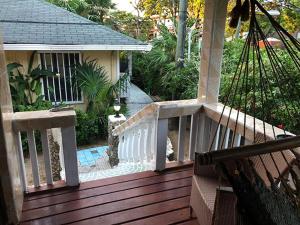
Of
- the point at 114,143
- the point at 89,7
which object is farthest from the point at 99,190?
the point at 89,7

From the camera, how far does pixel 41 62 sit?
660cm

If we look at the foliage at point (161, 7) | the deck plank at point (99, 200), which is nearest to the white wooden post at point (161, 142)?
the deck plank at point (99, 200)

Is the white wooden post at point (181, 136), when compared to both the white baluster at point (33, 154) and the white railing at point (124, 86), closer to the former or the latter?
the white baluster at point (33, 154)

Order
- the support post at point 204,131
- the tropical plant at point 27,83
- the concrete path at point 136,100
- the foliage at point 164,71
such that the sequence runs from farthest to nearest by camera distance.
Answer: the concrete path at point 136,100, the foliage at point 164,71, the tropical plant at point 27,83, the support post at point 204,131

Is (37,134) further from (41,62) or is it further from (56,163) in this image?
(41,62)

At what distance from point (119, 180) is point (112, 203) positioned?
373mm

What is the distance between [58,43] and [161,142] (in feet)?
14.6

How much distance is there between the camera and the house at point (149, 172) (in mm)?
1917

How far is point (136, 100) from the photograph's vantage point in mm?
8164

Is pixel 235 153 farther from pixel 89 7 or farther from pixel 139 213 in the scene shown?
pixel 89 7

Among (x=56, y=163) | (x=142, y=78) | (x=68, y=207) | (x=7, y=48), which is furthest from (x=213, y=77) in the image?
(x=142, y=78)

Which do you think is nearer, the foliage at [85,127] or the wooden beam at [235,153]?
the wooden beam at [235,153]

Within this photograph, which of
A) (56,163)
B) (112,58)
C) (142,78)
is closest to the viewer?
(56,163)

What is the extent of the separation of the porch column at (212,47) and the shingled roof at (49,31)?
4441 millimetres
